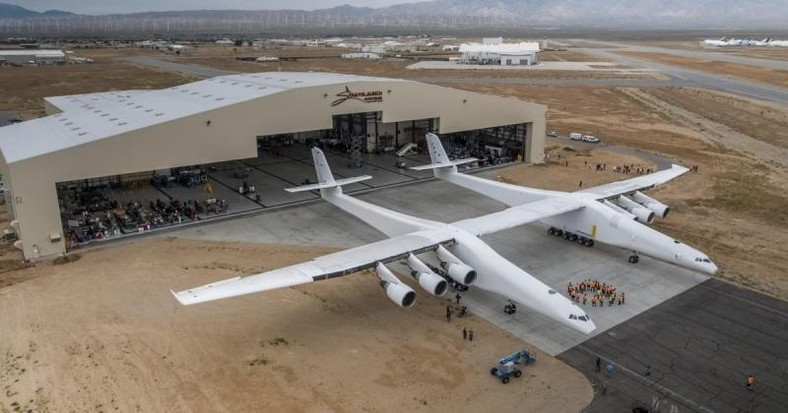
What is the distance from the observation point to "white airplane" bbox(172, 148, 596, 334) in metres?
25.7

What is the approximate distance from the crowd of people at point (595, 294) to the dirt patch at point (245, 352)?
621 cm

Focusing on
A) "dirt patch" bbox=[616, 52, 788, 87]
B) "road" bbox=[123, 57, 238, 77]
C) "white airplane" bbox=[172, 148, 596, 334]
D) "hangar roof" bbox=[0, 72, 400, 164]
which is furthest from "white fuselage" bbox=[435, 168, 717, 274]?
"dirt patch" bbox=[616, 52, 788, 87]

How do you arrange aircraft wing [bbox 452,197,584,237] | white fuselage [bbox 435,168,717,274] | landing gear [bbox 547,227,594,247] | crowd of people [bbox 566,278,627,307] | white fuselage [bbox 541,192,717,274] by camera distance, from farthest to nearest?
1. landing gear [bbox 547,227,594,247]
2. aircraft wing [bbox 452,197,584,237]
3. white fuselage [bbox 435,168,717,274]
4. white fuselage [bbox 541,192,717,274]
5. crowd of people [bbox 566,278,627,307]

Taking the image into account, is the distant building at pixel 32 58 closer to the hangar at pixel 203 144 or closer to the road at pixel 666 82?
the road at pixel 666 82

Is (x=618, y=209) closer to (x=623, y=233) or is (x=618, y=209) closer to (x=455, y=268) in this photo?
(x=623, y=233)

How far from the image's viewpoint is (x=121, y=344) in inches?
1018

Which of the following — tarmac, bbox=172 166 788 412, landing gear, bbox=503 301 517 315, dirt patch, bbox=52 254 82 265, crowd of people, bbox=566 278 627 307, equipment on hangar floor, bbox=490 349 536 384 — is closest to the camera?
tarmac, bbox=172 166 788 412

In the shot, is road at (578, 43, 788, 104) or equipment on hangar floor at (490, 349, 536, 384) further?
road at (578, 43, 788, 104)

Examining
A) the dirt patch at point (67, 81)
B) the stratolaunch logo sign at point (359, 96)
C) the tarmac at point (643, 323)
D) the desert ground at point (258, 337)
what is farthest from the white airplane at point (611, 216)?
the dirt patch at point (67, 81)

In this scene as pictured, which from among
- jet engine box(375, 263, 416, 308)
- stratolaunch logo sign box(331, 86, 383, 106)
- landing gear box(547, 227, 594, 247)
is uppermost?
stratolaunch logo sign box(331, 86, 383, 106)

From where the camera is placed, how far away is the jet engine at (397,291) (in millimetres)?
26781

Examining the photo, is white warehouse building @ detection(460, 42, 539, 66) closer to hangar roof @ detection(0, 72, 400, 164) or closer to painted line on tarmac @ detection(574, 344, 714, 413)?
hangar roof @ detection(0, 72, 400, 164)

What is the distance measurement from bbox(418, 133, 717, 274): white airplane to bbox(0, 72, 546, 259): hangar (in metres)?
13.0

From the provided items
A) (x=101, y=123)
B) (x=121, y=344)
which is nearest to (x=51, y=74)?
(x=101, y=123)
